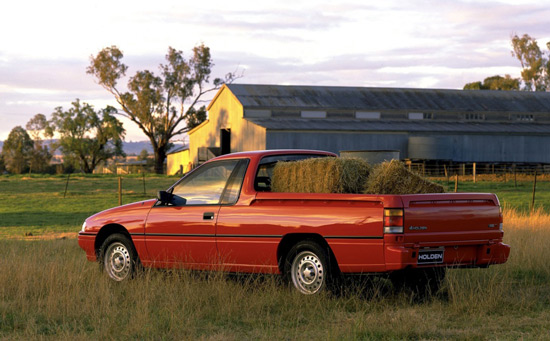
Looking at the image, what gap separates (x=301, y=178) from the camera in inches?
364

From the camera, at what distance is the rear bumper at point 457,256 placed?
8154 mm

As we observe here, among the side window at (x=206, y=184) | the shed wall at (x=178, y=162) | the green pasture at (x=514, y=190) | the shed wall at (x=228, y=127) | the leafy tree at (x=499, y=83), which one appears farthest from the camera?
the leafy tree at (x=499, y=83)

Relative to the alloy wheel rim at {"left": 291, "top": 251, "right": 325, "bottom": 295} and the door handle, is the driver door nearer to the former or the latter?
the door handle

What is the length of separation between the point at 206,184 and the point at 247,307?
2.08 metres

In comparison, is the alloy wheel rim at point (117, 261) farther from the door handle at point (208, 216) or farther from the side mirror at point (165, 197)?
the door handle at point (208, 216)

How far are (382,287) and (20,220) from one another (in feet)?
61.9

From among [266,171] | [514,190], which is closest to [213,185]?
[266,171]

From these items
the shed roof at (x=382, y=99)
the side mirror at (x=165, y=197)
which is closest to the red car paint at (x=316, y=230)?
the side mirror at (x=165, y=197)

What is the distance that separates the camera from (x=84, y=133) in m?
87.3

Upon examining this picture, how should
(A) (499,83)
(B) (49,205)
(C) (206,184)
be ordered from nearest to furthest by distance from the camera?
1. (C) (206,184)
2. (B) (49,205)
3. (A) (499,83)

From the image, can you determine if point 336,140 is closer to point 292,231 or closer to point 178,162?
point 178,162

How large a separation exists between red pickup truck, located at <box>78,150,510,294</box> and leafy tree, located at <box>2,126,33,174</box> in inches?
3997

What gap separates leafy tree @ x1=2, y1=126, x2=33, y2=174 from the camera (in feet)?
353

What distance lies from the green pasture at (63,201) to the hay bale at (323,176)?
12.5 meters
